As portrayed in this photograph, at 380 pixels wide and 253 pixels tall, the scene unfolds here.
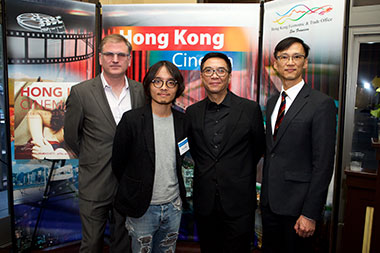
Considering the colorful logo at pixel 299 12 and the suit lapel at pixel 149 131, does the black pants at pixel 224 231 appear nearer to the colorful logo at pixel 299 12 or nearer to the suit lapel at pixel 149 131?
the suit lapel at pixel 149 131

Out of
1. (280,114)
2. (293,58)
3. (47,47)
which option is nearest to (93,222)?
(280,114)

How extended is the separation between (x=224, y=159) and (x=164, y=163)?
0.38 metres

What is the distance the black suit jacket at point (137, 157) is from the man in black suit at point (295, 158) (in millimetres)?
582

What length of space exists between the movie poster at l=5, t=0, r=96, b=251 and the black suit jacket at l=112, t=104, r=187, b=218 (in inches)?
50.1

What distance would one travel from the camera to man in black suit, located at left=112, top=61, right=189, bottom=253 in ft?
5.95

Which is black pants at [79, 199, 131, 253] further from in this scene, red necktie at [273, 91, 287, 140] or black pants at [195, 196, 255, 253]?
red necktie at [273, 91, 287, 140]

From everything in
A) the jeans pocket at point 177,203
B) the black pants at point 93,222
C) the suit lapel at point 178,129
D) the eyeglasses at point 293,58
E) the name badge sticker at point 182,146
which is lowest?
the black pants at point 93,222

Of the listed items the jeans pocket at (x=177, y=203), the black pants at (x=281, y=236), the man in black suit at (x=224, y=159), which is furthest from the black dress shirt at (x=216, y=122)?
the black pants at (x=281, y=236)

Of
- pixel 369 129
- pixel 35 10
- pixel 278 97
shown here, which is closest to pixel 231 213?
pixel 278 97

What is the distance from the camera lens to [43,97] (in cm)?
281

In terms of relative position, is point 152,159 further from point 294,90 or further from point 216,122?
point 294,90

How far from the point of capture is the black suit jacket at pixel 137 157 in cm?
180

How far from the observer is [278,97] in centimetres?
205

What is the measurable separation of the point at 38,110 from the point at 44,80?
0.92 feet
